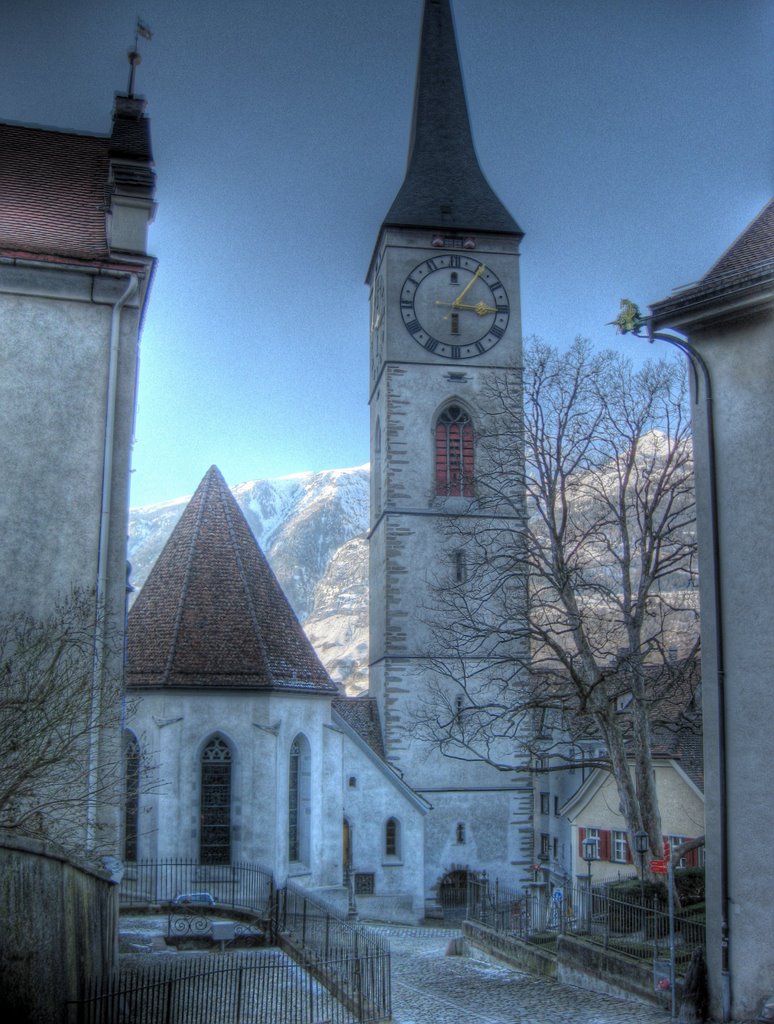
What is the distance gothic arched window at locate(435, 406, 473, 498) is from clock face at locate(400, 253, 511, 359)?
2086mm

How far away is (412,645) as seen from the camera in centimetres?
3597

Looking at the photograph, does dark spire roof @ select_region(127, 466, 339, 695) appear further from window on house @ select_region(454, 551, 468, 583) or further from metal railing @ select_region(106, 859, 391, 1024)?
window on house @ select_region(454, 551, 468, 583)

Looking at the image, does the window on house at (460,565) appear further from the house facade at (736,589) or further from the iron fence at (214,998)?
the house facade at (736,589)

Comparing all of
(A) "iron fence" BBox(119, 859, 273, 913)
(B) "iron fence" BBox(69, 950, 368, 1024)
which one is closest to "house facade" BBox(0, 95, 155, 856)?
(B) "iron fence" BBox(69, 950, 368, 1024)

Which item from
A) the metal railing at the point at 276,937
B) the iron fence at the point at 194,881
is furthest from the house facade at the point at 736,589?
the iron fence at the point at 194,881

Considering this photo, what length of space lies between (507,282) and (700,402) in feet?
83.3

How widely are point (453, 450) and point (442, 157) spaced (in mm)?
11768

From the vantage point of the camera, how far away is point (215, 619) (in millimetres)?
27531

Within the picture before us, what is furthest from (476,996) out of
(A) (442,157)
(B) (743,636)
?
(A) (442,157)

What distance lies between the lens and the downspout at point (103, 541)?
14.0 metres

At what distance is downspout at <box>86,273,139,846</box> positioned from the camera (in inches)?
553

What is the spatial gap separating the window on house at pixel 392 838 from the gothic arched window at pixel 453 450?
1055 centimetres

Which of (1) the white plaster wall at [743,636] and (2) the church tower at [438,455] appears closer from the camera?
(1) the white plaster wall at [743,636]

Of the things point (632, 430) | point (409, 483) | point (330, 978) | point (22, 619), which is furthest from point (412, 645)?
point (22, 619)
